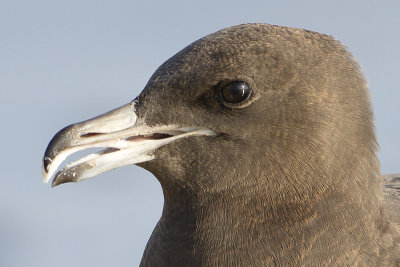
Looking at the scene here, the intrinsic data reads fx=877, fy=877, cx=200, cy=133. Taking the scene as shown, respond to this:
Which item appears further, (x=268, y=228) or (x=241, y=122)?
(x=268, y=228)

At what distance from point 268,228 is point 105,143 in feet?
3.36

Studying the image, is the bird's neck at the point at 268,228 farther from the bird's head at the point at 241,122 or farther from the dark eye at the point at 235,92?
the dark eye at the point at 235,92

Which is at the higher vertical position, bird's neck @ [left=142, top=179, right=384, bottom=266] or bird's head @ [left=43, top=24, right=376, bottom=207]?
bird's head @ [left=43, top=24, right=376, bottom=207]

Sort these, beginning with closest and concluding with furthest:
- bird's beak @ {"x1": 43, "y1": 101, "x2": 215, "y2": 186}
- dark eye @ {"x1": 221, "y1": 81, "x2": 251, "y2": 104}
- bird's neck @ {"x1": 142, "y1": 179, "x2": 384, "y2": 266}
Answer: bird's beak @ {"x1": 43, "y1": 101, "x2": 215, "y2": 186}
dark eye @ {"x1": 221, "y1": 81, "x2": 251, "y2": 104}
bird's neck @ {"x1": 142, "y1": 179, "x2": 384, "y2": 266}

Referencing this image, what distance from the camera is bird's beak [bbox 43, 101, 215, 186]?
4.55m

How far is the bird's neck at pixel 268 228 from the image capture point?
481 centimetres

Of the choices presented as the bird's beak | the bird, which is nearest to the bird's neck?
the bird

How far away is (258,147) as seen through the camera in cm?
473

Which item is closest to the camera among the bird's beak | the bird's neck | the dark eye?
the bird's beak

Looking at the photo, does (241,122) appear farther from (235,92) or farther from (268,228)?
(268,228)

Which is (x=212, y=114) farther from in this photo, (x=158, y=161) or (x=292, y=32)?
(x=292, y=32)

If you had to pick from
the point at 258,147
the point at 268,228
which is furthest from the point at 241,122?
the point at 268,228

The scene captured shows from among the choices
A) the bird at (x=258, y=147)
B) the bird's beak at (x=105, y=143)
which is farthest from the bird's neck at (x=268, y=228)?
the bird's beak at (x=105, y=143)

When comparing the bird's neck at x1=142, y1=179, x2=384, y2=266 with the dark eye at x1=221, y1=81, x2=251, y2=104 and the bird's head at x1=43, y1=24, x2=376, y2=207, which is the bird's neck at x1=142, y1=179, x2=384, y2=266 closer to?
the bird's head at x1=43, y1=24, x2=376, y2=207
